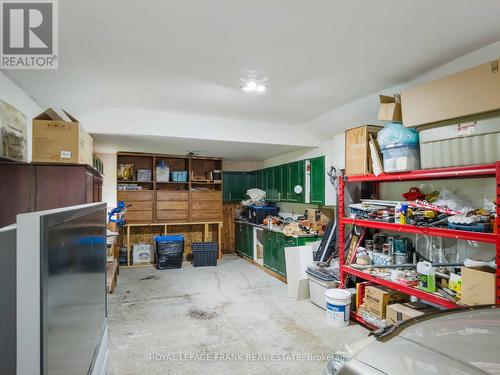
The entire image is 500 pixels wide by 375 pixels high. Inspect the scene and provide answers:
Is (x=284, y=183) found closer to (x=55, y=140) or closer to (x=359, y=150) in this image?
(x=359, y=150)

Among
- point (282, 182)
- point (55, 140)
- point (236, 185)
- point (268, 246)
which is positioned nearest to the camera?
point (55, 140)

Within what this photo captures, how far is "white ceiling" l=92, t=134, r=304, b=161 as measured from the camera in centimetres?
451

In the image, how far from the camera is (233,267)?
5727mm

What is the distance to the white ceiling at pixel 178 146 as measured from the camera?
177 inches

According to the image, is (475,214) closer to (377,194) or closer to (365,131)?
(365,131)

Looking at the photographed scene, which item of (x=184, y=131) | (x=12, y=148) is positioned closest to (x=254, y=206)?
(x=184, y=131)

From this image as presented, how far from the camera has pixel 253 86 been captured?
9.87 ft

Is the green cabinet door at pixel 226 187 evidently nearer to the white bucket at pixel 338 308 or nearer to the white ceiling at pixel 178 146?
the white ceiling at pixel 178 146

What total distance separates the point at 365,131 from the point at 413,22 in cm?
121

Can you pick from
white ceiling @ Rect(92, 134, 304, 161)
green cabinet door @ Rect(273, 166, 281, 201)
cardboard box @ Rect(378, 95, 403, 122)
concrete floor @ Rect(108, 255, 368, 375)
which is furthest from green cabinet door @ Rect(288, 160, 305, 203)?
cardboard box @ Rect(378, 95, 403, 122)

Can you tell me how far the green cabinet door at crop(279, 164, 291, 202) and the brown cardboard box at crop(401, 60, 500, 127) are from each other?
3016 mm

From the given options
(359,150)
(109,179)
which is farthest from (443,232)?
(109,179)

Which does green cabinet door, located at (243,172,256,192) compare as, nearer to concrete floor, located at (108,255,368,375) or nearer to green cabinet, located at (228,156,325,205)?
green cabinet, located at (228,156,325,205)

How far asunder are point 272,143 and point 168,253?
9.54 feet
